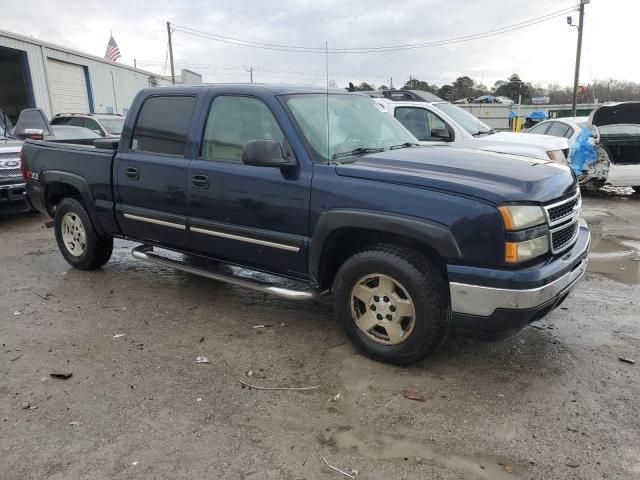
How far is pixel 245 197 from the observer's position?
4031 millimetres

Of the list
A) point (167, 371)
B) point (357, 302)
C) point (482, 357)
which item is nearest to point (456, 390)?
point (482, 357)

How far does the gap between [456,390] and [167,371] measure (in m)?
1.94

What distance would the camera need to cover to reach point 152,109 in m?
4.82

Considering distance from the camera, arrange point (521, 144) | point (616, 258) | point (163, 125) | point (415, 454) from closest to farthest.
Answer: point (415, 454)
point (163, 125)
point (616, 258)
point (521, 144)

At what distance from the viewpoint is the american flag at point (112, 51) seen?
29398 millimetres

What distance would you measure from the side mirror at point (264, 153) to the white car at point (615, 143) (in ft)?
27.6

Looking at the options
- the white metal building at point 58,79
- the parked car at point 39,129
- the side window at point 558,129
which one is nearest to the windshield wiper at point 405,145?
the parked car at point 39,129

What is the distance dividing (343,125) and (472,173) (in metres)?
1.24

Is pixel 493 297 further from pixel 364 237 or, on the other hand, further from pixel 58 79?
pixel 58 79

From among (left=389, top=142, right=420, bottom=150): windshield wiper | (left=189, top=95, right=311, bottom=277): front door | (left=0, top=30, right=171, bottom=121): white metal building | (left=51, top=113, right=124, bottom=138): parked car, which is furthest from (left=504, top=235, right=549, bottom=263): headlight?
(left=0, top=30, right=171, bottom=121): white metal building

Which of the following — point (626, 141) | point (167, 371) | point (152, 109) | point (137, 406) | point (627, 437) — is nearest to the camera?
point (627, 437)

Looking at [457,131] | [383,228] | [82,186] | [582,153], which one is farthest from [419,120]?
[383,228]

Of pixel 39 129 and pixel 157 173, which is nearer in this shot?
pixel 157 173

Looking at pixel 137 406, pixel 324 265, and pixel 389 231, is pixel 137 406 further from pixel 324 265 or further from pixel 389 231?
pixel 389 231
